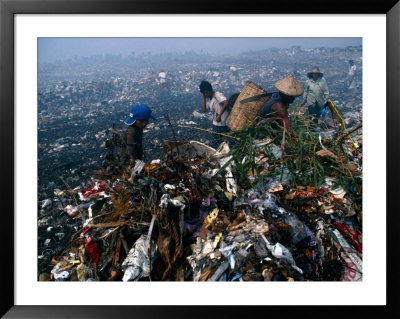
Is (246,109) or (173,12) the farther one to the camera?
(246,109)

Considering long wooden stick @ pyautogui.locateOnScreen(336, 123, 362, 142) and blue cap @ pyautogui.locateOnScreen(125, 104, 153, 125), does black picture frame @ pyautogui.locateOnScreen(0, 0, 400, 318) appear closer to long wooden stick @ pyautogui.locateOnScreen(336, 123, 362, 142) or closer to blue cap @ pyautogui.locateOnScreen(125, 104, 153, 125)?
long wooden stick @ pyautogui.locateOnScreen(336, 123, 362, 142)

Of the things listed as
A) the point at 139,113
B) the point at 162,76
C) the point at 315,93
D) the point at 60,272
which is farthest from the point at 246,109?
the point at 60,272

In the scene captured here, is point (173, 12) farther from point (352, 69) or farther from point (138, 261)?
point (138, 261)

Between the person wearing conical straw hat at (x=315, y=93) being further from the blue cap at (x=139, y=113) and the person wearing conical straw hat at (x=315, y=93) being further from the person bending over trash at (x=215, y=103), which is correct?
the blue cap at (x=139, y=113)

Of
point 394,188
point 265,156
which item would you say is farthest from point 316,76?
point 394,188

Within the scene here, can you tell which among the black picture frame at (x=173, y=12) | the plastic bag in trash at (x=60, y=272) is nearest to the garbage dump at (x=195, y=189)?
the plastic bag in trash at (x=60, y=272)
